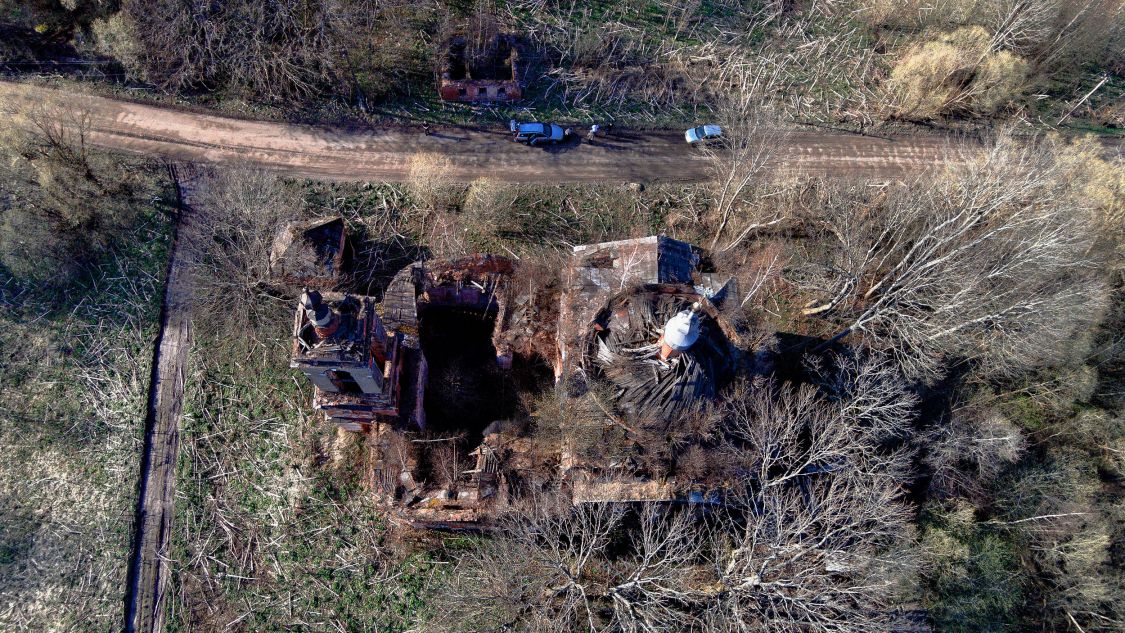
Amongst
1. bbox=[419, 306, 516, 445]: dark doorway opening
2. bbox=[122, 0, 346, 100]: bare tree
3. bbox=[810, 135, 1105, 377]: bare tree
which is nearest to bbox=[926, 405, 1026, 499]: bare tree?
bbox=[810, 135, 1105, 377]: bare tree

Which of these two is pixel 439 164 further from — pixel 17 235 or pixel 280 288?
pixel 17 235

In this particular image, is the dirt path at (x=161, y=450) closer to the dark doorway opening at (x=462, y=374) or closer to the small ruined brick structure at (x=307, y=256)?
the small ruined brick structure at (x=307, y=256)

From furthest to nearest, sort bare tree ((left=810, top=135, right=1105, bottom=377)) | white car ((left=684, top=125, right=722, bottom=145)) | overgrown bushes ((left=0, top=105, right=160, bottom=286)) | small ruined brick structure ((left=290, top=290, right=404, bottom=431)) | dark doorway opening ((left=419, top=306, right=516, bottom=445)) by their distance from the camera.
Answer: white car ((left=684, top=125, right=722, bottom=145)) < overgrown bushes ((left=0, top=105, right=160, bottom=286)) < dark doorway opening ((left=419, top=306, right=516, bottom=445)) < bare tree ((left=810, top=135, right=1105, bottom=377)) < small ruined brick structure ((left=290, top=290, right=404, bottom=431))

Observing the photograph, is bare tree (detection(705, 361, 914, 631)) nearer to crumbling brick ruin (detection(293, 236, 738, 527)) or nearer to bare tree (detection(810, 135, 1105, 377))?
crumbling brick ruin (detection(293, 236, 738, 527))

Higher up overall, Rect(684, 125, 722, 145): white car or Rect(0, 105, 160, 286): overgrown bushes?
Rect(684, 125, 722, 145): white car

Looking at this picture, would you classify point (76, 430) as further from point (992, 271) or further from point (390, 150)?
point (992, 271)

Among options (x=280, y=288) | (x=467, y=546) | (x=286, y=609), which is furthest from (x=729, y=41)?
(x=286, y=609)

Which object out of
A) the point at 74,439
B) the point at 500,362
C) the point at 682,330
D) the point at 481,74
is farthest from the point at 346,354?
the point at 481,74
